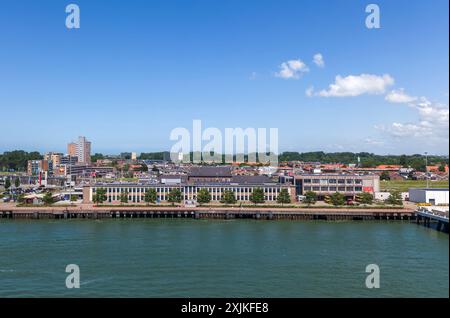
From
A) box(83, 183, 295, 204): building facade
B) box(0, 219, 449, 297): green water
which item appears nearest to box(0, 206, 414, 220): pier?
box(0, 219, 449, 297): green water

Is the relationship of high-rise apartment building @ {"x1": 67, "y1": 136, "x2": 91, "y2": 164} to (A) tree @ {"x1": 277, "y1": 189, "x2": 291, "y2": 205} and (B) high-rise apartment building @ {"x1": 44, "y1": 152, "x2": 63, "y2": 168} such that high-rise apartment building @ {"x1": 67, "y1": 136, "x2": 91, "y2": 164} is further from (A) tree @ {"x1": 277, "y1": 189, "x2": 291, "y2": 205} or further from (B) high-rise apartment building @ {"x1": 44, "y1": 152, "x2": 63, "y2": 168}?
(A) tree @ {"x1": 277, "y1": 189, "x2": 291, "y2": 205}

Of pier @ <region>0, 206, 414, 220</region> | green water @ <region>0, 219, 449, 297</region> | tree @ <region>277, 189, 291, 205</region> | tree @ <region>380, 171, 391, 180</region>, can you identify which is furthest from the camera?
tree @ <region>380, 171, 391, 180</region>

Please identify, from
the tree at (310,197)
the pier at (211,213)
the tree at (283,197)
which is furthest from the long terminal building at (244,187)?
the pier at (211,213)

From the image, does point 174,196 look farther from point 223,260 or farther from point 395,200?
point 395,200

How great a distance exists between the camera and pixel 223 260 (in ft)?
58.9

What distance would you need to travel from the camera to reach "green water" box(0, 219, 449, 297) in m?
14.4

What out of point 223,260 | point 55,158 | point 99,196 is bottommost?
point 223,260

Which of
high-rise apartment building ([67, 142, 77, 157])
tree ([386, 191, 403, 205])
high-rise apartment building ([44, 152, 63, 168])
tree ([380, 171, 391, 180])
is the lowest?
tree ([386, 191, 403, 205])

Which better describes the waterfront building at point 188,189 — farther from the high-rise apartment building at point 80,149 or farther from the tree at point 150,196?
the high-rise apartment building at point 80,149

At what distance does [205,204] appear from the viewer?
36.0 meters

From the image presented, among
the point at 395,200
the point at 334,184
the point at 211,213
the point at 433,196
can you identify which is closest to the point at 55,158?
the point at 211,213

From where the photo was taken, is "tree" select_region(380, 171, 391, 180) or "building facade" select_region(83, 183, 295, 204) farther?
"tree" select_region(380, 171, 391, 180)

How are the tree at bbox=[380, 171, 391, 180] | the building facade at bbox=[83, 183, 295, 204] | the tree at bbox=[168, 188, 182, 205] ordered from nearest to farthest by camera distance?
1. the tree at bbox=[168, 188, 182, 205]
2. the building facade at bbox=[83, 183, 295, 204]
3. the tree at bbox=[380, 171, 391, 180]

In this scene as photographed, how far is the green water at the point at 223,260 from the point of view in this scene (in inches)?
567
